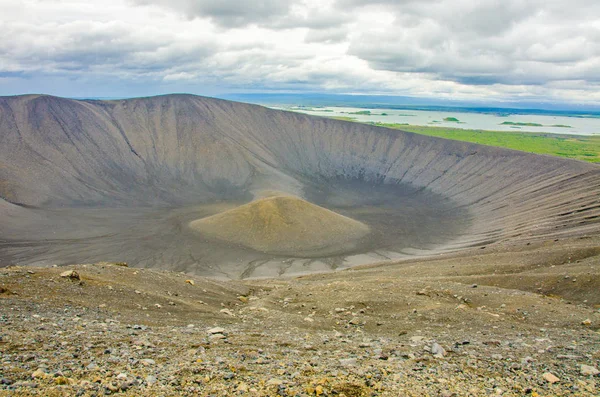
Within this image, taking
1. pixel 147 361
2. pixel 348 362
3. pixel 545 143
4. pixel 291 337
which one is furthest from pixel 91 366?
pixel 545 143

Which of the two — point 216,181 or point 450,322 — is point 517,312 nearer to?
point 450,322

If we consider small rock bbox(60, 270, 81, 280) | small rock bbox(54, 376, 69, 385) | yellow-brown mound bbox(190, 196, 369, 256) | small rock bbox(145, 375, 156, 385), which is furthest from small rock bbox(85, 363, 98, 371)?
yellow-brown mound bbox(190, 196, 369, 256)

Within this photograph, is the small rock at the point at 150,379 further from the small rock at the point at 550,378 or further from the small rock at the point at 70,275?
the small rock at the point at 70,275

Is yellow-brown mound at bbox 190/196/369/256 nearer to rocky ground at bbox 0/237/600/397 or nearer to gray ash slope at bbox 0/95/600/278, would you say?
gray ash slope at bbox 0/95/600/278

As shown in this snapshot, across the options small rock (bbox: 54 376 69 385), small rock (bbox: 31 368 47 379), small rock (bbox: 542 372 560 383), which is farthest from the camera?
small rock (bbox: 542 372 560 383)

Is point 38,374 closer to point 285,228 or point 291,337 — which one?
point 291,337

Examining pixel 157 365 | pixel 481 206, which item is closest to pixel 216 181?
pixel 481 206

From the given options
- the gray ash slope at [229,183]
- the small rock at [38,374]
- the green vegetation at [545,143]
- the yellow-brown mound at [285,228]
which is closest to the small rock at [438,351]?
the small rock at [38,374]
